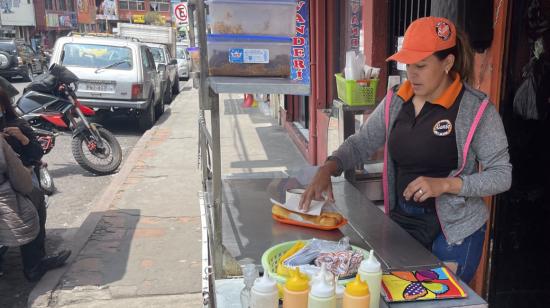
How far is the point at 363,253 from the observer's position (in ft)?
6.01

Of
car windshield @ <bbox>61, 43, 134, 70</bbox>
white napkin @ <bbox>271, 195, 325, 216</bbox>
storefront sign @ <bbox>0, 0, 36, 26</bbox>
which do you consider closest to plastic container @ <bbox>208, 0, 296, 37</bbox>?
white napkin @ <bbox>271, 195, 325, 216</bbox>

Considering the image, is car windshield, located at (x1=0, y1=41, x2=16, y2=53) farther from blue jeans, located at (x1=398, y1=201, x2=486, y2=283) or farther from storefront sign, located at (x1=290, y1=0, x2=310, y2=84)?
blue jeans, located at (x1=398, y1=201, x2=486, y2=283)

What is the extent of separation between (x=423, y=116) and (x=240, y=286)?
0.99 meters

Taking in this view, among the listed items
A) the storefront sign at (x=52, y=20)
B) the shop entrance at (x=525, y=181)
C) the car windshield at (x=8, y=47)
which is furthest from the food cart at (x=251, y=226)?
the storefront sign at (x=52, y=20)

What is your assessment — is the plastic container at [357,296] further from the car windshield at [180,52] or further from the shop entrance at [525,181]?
the car windshield at [180,52]

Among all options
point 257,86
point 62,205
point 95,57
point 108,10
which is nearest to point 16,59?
point 95,57

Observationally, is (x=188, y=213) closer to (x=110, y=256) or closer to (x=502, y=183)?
(x=110, y=256)

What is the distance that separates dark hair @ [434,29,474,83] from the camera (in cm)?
195

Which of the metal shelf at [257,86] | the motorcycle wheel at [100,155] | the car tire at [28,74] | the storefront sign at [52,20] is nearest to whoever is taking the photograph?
the metal shelf at [257,86]

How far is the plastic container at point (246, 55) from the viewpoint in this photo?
1.95 meters

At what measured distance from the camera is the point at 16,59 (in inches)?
736

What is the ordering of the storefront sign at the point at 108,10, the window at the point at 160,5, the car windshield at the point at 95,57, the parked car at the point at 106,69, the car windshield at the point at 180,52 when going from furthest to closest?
the window at the point at 160,5, the storefront sign at the point at 108,10, the car windshield at the point at 180,52, the car windshield at the point at 95,57, the parked car at the point at 106,69

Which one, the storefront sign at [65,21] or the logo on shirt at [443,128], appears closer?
the logo on shirt at [443,128]

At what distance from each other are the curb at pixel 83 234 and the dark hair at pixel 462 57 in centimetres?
332
